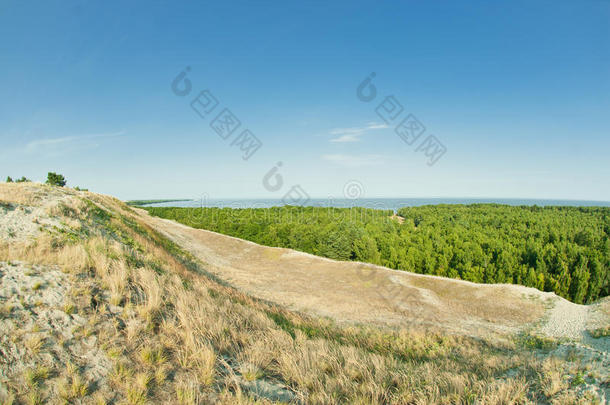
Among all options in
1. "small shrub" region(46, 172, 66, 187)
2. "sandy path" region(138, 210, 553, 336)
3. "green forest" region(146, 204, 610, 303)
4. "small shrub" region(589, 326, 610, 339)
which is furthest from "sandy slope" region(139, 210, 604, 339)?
"small shrub" region(46, 172, 66, 187)

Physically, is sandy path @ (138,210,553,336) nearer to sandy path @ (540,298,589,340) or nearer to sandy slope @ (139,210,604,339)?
sandy slope @ (139,210,604,339)

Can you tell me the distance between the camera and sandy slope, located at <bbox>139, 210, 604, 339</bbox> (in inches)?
988

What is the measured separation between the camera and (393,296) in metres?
32.4

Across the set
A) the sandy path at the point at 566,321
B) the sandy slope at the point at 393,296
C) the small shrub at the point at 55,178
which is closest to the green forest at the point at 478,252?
the sandy slope at the point at 393,296

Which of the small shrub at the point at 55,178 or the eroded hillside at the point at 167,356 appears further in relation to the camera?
the small shrub at the point at 55,178

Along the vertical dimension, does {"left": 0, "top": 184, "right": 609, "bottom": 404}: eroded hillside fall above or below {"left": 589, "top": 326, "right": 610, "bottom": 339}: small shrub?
above

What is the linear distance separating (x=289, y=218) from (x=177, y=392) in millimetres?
88226

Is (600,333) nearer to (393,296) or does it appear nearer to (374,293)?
(393,296)

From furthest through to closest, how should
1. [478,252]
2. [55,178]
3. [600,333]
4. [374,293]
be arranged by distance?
1. [55,178]
2. [478,252]
3. [374,293]
4. [600,333]

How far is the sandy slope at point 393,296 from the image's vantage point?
2509 centimetres

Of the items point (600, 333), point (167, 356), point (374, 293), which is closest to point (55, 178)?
point (374, 293)

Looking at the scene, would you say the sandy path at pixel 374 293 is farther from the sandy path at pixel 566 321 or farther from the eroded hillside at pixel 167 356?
the eroded hillside at pixel 167 356

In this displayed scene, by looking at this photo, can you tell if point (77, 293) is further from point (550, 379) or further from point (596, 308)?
point (596, 308)

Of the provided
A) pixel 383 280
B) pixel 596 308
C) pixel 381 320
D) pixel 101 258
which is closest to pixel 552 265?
pixel 596 308
